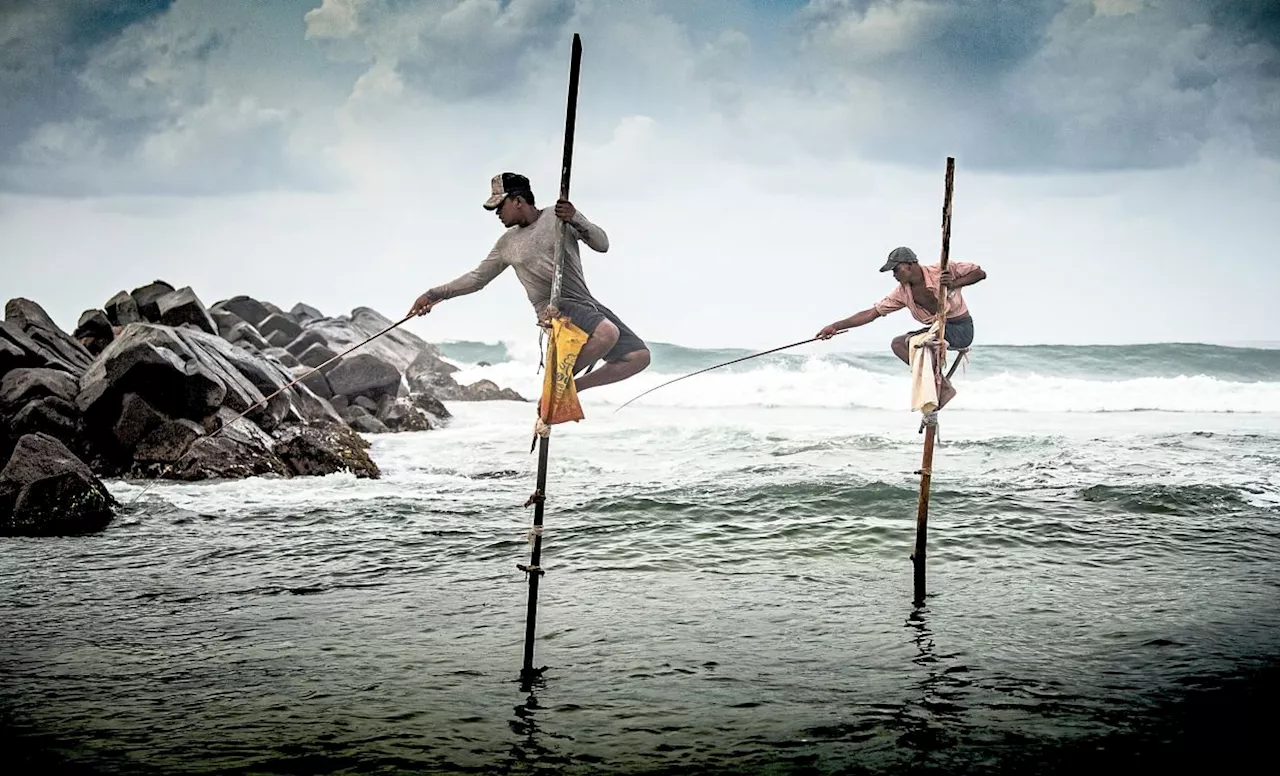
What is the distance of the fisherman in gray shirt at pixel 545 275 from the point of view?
6.45 meters

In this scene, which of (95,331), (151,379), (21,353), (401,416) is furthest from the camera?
(401,416)

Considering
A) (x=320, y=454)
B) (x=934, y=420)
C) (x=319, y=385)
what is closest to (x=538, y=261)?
(x=934, y=420)

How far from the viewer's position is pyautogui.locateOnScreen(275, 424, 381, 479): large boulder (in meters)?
13.8

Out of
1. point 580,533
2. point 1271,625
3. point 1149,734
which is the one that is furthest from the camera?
point 580,533

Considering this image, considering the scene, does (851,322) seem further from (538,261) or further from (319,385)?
(319,385)

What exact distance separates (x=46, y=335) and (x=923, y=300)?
13197 mm

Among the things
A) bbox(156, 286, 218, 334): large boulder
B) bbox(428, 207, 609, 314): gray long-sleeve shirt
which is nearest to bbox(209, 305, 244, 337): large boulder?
bbox(156, 286, 218, 334): large boulder

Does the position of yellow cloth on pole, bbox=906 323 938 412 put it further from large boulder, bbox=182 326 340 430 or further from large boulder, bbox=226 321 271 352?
large boulder, bbox=226 321 271 352

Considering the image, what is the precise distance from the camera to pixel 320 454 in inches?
544

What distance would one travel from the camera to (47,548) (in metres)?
9.72

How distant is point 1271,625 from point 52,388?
12600mm

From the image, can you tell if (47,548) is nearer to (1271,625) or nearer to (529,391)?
(1271,625)

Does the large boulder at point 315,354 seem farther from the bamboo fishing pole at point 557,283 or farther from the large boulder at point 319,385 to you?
the bamboo fishing pole at point 557,283

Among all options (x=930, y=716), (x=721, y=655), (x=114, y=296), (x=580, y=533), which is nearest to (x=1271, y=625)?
(x=930, y=716)
